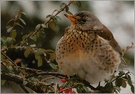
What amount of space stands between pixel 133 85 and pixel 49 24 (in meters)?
0.51

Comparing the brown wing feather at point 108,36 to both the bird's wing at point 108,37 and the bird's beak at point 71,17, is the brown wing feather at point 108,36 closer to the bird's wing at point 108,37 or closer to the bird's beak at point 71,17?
the bird's wing at point 108,37

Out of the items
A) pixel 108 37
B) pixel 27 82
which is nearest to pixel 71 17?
pixel 108 37

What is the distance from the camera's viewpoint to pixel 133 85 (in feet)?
6.25

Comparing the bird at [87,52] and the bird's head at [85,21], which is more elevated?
the bird's head at [85,21]

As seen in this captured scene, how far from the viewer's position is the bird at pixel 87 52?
231 centimetres

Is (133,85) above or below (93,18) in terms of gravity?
below

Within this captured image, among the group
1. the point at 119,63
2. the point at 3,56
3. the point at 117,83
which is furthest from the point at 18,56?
the point at 117,83

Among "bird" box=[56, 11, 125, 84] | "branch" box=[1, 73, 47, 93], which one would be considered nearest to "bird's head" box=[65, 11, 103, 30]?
"bird" box=[56, 11, 125, 84]

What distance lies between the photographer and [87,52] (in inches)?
90.8

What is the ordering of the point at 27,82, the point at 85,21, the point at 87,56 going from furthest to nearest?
the point at 85,21, the point at 87,56, the point at 27,82

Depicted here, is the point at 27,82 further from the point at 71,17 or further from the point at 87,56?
the point at 71,17

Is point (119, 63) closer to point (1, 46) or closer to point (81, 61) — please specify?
point (81, 61)

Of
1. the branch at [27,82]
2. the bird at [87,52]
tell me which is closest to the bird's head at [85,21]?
the bird at [87,52]

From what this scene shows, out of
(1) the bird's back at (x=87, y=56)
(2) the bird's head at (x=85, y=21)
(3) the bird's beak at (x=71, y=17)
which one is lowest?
(1) the bird's back at (x=87, y=56)
